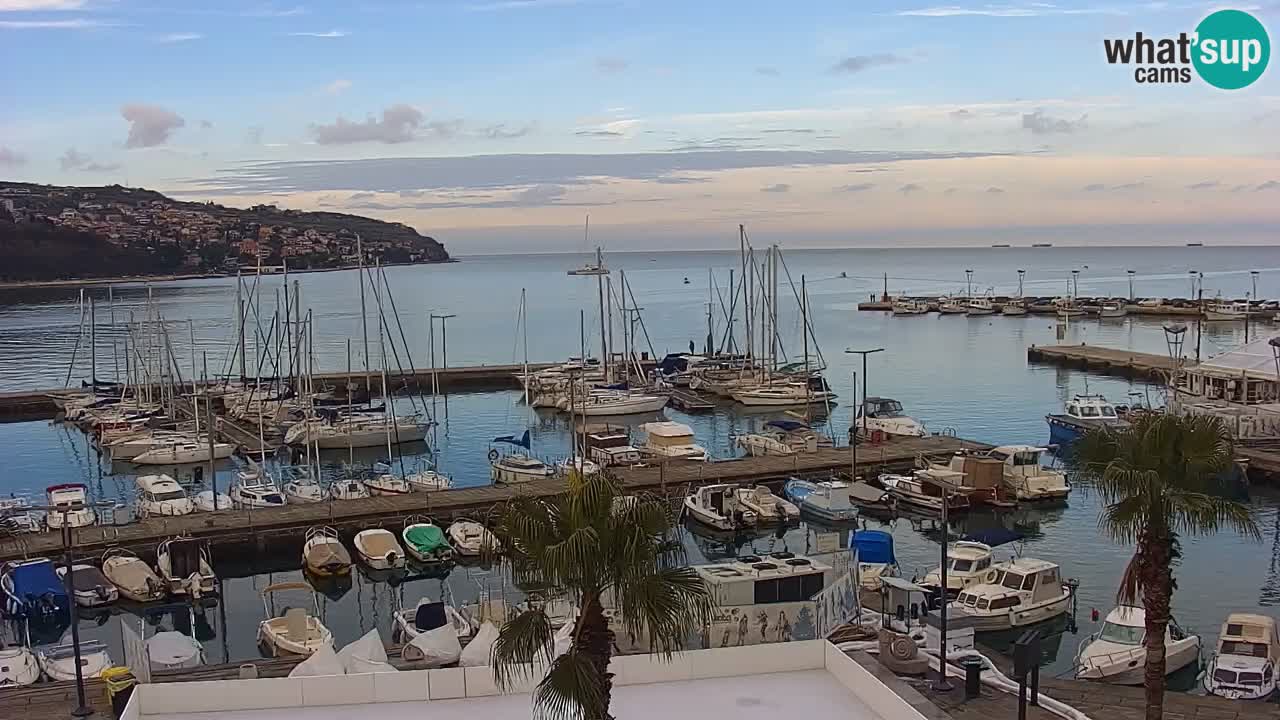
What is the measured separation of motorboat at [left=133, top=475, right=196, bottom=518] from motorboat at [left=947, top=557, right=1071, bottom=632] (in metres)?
25.0

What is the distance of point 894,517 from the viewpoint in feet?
127

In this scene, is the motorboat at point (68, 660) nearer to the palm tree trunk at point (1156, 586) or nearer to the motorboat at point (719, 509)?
the palm tree trunk at point (1156, 586)

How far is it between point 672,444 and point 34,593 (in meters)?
24.9

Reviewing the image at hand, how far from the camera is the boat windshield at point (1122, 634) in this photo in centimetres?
2195

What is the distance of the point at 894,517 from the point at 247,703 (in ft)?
94.6

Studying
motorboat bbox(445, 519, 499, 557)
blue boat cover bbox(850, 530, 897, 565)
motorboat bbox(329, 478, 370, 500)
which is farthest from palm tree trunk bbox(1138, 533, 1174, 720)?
motorboat bbox(329, 478, 370, 500)

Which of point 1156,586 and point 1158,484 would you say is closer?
point 1158,484

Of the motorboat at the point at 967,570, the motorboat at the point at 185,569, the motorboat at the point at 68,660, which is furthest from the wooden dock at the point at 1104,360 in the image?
the motorboat at the point at 68,660

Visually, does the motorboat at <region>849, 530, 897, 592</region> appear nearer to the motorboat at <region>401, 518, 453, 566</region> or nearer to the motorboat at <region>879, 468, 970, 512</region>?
the motorboat at <region>879, 468, 970, 512</region>

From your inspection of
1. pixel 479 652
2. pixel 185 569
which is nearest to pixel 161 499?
pixel 185 569

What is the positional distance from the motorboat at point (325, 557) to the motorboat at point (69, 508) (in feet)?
25.8

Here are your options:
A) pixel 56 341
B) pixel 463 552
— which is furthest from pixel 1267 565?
pixel 56 341

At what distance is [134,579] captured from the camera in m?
29.8

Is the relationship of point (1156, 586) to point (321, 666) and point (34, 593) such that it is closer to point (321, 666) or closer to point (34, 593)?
point (321, 666)
